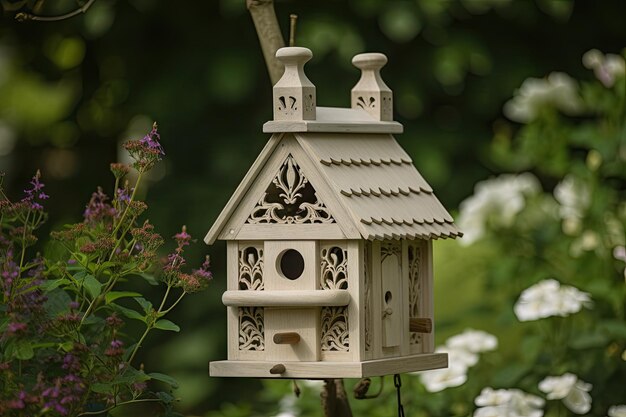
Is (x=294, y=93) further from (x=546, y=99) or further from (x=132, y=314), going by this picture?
(x=546, y=99)

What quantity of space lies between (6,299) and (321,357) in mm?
707

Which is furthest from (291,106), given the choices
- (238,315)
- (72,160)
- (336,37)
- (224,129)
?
(72,160)

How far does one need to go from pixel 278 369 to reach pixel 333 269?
252 mm

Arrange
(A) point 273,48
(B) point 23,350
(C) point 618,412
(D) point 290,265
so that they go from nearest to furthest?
(B) point 23,350
(A) point 273,48
(D) point 290,265
(C) point 618,412

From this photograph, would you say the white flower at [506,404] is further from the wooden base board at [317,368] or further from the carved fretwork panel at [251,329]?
the carved fretwork panel at [251,329]

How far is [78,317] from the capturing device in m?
2.60

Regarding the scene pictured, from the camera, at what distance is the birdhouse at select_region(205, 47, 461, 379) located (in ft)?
9.34

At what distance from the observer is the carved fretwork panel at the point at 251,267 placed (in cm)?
295

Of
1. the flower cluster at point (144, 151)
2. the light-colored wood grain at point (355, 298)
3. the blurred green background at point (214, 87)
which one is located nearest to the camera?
the flower cluster at point (144, 151)

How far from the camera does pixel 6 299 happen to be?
8.63 ft

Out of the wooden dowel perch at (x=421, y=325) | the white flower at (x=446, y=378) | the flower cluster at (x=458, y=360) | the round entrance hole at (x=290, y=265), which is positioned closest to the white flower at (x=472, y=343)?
the flower cluster at (x=458, y=360)

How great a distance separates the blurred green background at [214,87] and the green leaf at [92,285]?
9.64 feet

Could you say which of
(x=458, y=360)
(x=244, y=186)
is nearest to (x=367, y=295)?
(x=244, y=186)

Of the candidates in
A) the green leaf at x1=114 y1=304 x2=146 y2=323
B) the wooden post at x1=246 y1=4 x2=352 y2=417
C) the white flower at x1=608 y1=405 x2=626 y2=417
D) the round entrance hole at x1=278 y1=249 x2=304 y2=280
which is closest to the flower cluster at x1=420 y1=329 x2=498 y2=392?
the white flower at x1=608 y1=405 x2=626 y2=417
